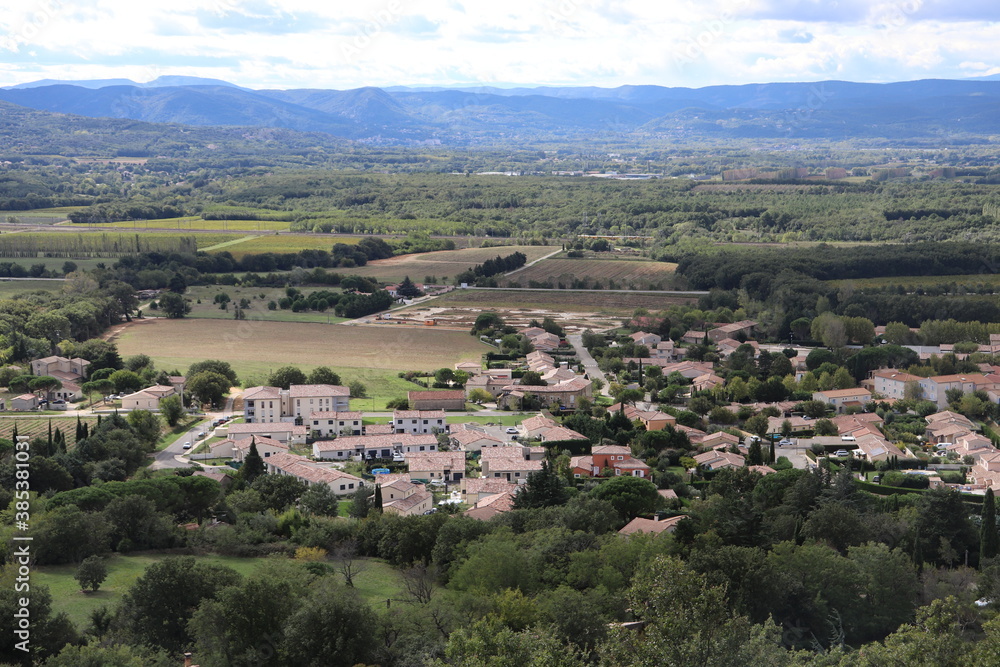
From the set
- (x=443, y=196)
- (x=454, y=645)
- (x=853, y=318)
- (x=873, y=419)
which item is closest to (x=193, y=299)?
(x=853, y=318)

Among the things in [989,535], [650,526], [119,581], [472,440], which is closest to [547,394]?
[472,440]

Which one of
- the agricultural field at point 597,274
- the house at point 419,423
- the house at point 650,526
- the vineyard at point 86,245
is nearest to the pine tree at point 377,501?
the house at point 650,526

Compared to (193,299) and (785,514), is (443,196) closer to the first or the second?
(193,299)

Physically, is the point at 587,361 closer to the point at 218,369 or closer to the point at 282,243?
the point at 218,369

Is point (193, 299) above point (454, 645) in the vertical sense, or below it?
below

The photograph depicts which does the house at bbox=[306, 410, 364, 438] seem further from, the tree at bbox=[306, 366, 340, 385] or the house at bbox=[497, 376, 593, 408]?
the house at bbox=[497, 376, 593, 408]

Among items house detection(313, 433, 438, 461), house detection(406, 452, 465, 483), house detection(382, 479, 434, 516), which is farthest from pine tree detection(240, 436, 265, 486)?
house detection(406, 452, 465, 483)

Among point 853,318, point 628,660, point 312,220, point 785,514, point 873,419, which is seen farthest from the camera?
point 312,220

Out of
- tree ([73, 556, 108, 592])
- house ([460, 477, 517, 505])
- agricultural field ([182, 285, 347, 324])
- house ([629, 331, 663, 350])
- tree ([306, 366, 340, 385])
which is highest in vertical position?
tree ([73, 556, 108, 592])
